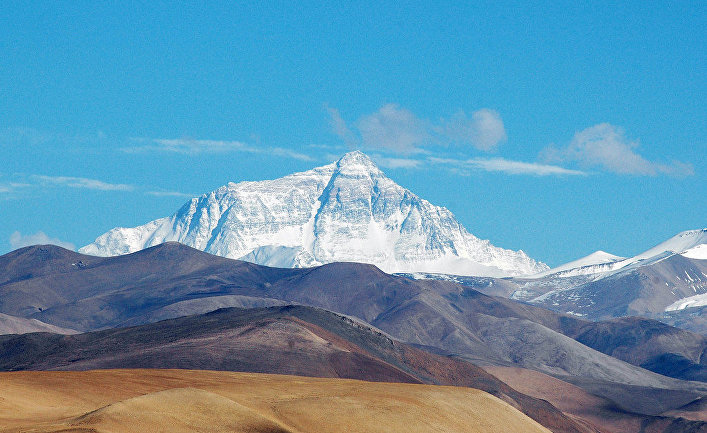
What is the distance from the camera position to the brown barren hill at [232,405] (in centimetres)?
5553

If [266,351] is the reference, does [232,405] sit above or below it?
below

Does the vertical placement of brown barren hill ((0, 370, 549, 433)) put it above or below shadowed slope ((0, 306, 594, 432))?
below

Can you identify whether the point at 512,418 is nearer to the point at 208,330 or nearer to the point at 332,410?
the point at 332,410

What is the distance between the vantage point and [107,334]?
166 m

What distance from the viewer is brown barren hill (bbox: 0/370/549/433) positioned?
5553 cm

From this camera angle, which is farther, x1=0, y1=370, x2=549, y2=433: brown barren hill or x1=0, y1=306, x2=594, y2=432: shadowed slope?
x1=0, y1=306, x2=594, y2=432: shadowed slope

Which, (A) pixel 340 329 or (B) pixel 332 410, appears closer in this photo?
(B) pixel 332 410

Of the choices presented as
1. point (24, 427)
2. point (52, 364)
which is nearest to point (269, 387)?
point (24, 427)

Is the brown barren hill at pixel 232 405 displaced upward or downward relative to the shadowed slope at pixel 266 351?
downward

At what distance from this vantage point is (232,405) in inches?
2324

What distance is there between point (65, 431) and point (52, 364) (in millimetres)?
90485

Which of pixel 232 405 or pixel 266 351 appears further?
pixel 266 351

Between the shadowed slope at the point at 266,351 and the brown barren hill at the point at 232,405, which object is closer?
the brown barren hill at the point at 232,405

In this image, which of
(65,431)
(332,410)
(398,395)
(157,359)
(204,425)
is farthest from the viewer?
(157,359)
